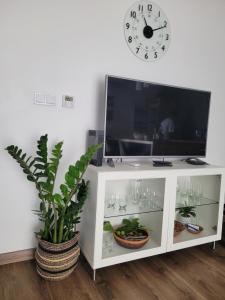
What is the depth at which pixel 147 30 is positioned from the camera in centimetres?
208

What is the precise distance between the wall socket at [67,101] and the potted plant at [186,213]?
52.3 inches

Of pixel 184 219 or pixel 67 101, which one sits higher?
pixel 67 101

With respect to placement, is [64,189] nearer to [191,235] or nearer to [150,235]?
[150,235]

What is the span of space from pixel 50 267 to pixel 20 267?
36 centimetres

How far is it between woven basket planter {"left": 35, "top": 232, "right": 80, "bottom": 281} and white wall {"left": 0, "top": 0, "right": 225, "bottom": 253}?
0.33 m

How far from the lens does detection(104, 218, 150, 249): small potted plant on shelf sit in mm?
1735

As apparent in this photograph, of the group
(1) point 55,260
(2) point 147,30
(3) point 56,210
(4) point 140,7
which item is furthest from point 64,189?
(4) point 140,7

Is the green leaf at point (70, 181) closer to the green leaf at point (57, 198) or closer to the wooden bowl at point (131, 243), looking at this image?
the green leaf at point (57, 198)

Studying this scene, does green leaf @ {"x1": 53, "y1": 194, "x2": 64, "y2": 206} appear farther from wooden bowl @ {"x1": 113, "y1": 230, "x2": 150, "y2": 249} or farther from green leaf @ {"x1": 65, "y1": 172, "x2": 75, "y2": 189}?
wooden bowl @ {"x1": 113, "y1": 230, "x2": 150, "y2": 249}

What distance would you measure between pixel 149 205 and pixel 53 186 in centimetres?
82

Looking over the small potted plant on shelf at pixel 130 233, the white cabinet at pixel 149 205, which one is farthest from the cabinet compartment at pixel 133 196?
the small potted plant on shelf at pixel 130 233

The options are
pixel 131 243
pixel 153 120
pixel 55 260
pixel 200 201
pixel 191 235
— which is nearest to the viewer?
pixel 55 260

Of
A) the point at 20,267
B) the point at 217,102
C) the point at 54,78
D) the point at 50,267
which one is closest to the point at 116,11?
the point at 54,78

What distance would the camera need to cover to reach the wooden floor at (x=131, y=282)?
1459 millimetres
